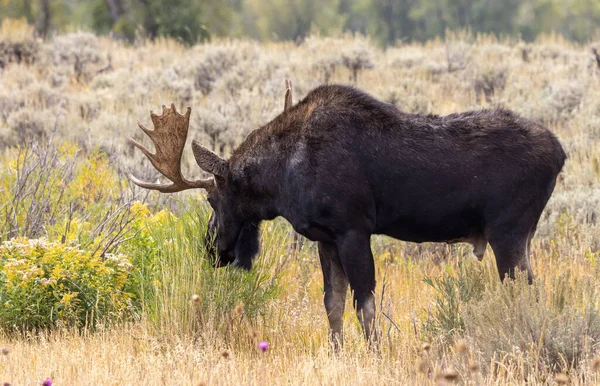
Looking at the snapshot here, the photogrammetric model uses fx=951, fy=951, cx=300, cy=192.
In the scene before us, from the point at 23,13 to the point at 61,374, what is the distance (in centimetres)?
3541

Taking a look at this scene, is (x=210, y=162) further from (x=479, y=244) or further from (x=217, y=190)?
(x=479, y=244)

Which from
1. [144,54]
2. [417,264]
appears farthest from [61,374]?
[144,54]

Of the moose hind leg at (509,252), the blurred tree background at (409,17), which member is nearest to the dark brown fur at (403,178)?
the moose hind leg at (509,252)

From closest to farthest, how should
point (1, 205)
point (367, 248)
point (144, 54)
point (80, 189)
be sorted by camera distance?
point (367, 248) < point (1, 205) < point (80, 189) < point (144, 54)

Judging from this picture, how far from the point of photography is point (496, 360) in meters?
5.80

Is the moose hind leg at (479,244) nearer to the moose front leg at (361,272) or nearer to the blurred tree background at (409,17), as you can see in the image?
the moose front leg at (361,272)

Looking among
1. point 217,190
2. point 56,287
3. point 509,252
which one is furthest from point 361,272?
point 56,287

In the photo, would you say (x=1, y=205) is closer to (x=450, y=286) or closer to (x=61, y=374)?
(x=61, y=374)

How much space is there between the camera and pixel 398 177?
689 centimetres

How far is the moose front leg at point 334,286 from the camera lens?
7.34 m

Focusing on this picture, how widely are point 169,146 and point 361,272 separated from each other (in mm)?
1908

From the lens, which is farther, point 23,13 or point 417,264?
point 23,13

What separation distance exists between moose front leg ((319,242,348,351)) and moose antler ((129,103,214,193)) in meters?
1.11

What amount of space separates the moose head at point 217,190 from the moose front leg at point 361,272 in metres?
0.98
